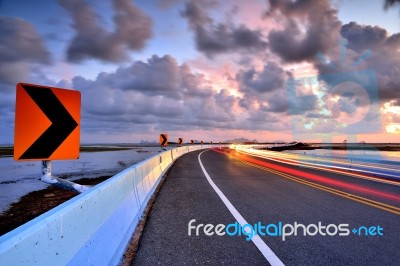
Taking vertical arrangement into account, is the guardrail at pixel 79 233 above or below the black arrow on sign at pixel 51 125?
below

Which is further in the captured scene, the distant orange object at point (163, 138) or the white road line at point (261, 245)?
the distant orange object at point (163, 138)

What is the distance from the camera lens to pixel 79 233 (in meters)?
2.84

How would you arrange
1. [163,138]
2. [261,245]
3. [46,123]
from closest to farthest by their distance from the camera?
[261,245], [46,123], [163,138]

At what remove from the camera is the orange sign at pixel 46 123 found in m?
4.77

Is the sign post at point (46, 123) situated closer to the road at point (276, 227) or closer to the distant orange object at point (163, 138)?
the road at point (276, 227)

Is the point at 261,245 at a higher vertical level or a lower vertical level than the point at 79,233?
lower

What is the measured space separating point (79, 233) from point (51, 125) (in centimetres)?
286

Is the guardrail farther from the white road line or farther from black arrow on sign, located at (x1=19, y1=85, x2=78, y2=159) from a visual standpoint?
the white road line

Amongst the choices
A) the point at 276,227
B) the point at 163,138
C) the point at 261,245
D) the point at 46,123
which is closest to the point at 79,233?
the point at 46,123

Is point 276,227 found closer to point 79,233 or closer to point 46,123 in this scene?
point 79,233

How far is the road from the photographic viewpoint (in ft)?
14.4

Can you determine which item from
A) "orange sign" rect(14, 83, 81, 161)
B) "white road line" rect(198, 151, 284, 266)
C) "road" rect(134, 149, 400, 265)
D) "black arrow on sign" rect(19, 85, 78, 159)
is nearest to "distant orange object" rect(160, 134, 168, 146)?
"road" rect(134, 149, 400, 265)

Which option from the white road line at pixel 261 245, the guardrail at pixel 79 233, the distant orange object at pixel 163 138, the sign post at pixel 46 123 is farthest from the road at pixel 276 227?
the distant orange object at pixel 163 138

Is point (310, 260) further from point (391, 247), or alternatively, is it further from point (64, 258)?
point (64, 258)
